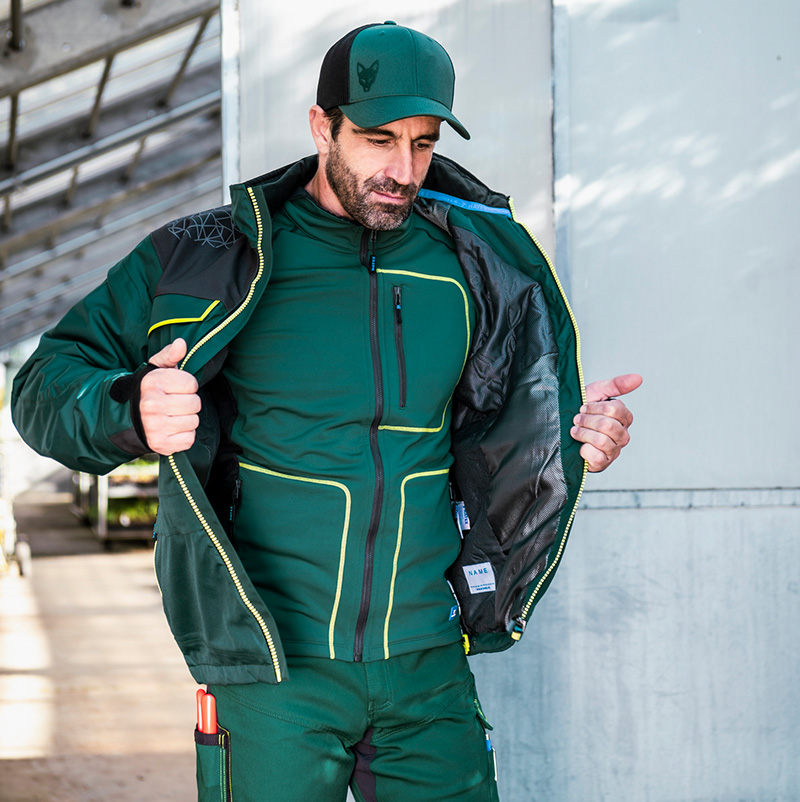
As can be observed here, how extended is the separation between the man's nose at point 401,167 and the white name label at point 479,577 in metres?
0.72

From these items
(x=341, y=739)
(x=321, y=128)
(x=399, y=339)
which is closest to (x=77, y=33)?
(x=321, y=128)

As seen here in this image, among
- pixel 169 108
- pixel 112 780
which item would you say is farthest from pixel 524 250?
pixel 169 108

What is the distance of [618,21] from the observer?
2.77 meters

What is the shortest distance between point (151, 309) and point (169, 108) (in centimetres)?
843

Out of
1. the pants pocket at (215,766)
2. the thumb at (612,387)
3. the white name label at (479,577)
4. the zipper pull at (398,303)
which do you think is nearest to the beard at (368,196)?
the zipper pull at (398,303)

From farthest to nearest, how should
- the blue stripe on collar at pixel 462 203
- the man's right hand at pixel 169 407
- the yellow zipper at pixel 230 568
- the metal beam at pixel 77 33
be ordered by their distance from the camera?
the metal beam at pixel 77 33
the blue stripe on collar at pixel 462 203
the yellow zipper at pixel 230 568
the man's right hand at pixel 169 407

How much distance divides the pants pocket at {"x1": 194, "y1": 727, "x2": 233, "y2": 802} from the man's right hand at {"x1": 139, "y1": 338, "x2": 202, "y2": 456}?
0.53 m

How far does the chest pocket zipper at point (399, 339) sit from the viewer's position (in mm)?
1743

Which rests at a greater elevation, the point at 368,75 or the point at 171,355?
the point at 368,75

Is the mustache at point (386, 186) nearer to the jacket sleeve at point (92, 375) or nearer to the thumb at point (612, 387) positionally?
the jacket sleeve at point (92, 375)

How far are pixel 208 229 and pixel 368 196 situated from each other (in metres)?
0.31

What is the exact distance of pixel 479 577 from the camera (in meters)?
1.89

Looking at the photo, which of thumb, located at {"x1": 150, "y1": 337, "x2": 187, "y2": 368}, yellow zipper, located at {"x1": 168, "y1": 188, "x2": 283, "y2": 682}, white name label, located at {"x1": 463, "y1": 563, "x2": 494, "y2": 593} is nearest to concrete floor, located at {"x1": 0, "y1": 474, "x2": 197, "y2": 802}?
white name label, located at {"x1": 463, "y1": 563, "x2": 494, "y2": 593}

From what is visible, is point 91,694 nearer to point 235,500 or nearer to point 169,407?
point 235,500
